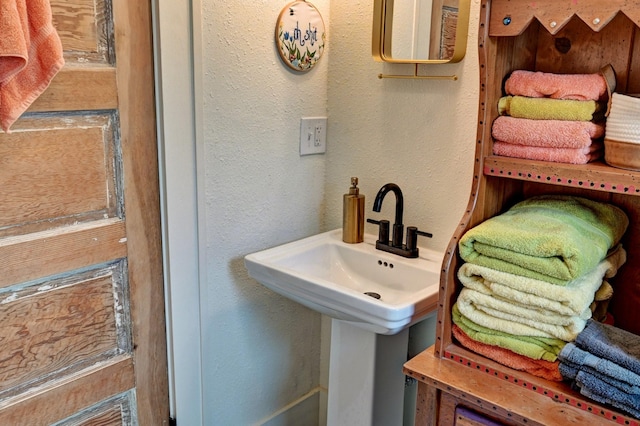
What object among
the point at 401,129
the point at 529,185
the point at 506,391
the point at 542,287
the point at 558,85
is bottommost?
the point at 506,391

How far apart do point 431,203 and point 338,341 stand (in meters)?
0.48

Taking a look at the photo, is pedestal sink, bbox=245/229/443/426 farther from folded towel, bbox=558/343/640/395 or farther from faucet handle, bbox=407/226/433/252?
folded towel, bbox=558/343/640/395

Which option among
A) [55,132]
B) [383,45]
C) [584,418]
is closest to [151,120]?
[55,132]

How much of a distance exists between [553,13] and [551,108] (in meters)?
0.19

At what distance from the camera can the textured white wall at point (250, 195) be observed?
162cm

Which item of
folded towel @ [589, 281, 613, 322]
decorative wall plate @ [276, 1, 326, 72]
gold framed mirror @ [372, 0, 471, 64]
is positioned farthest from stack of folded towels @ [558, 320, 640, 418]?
decorative wall plate @ [276, 1, 326, 72]

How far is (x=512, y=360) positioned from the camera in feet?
4.04

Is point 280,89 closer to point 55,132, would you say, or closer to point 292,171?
point 292,171

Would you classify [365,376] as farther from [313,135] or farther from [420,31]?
[420,31]

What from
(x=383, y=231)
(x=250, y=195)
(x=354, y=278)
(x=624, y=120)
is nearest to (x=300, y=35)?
(x=250, y=195)

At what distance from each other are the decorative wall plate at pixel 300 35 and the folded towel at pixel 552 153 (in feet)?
2.41

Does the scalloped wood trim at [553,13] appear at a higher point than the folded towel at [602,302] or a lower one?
higher

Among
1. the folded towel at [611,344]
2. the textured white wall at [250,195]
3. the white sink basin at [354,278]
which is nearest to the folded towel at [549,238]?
the folded towel at [611,344]

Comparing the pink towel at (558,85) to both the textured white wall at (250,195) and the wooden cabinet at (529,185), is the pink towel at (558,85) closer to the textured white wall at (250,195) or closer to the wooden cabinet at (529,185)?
the wooden cabinet at (529,185)
